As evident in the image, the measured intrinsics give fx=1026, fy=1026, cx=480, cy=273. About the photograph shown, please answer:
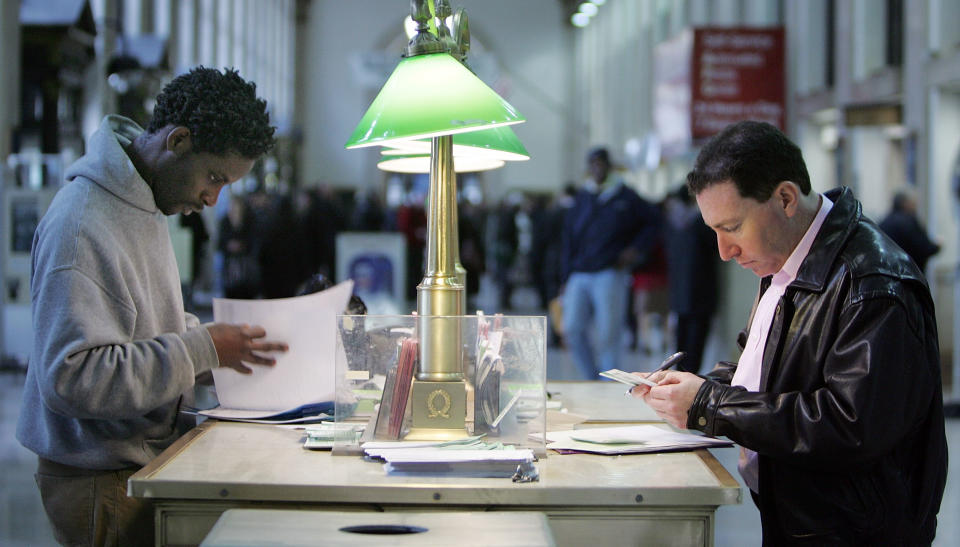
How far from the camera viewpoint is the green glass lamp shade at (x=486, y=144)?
2594mm

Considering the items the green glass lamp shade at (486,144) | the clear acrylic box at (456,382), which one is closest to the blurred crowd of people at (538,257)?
the green glass lamp shade at (486,144)

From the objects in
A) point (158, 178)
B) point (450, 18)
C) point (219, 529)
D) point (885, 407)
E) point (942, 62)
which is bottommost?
point (219, 529)

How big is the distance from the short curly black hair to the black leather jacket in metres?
1.18

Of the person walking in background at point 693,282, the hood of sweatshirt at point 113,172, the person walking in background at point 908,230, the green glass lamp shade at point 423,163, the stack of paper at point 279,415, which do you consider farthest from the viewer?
the person walking in background at point 693,282

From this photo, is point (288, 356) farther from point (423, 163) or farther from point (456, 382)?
point (423, 163)

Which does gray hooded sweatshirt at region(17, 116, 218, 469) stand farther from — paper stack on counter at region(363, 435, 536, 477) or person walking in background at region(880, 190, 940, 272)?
person walking in background at region(880, 190, 940, 272)

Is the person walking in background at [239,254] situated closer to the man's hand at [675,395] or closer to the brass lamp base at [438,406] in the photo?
the brass lamp base at [438,406]

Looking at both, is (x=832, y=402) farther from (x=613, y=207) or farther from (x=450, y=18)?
(x=613, y=207)

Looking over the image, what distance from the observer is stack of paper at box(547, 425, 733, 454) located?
2213 mm

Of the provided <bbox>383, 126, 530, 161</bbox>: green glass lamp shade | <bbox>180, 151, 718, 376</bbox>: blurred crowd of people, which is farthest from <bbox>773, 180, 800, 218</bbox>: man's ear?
<bbox>180, 151, 718, 376</bbox>: blurred crowd of people

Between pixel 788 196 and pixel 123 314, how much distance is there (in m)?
1.44

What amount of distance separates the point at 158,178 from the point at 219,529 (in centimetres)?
103

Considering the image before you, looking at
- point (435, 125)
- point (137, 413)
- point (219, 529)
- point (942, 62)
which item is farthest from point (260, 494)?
point (942, 62)

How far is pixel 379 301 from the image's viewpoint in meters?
10.4
